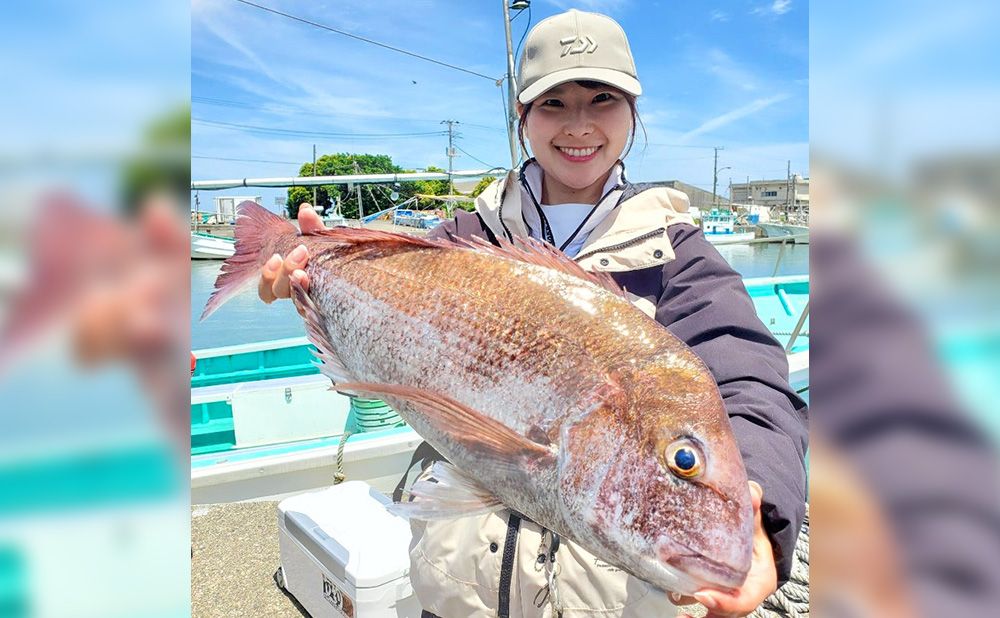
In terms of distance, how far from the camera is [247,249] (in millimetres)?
1913

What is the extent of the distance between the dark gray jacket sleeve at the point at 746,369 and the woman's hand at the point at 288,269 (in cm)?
97

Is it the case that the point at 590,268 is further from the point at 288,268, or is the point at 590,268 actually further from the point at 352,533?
the point at 352,533

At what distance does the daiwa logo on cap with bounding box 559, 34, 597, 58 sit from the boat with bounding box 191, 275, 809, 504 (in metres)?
1.08

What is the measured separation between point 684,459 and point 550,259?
51 cm

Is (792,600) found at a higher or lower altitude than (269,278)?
lower

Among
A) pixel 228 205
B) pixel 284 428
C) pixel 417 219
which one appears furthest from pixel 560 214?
pixel 417 219

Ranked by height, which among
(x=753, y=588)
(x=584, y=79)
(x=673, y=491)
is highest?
(x=584, y=79)
